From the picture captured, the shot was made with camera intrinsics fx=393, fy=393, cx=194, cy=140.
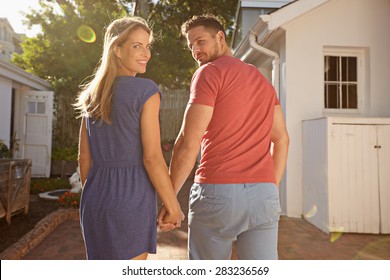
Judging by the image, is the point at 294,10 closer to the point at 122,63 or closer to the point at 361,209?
the point at 361,209

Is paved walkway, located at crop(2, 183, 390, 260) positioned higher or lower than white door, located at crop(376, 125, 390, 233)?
lower

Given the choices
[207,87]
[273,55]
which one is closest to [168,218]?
[207,87]

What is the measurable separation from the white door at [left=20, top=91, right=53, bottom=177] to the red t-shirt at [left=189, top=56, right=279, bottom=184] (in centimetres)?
964

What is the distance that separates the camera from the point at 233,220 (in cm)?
160

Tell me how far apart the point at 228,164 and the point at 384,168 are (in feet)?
13.9

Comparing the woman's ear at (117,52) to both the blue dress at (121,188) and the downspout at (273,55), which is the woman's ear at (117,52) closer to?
the blue dress at (121,188)

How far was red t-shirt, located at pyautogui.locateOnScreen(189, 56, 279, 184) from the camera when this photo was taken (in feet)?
5.27

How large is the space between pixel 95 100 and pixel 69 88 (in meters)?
11.0

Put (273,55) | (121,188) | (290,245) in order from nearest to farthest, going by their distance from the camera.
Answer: (121,188) < (290,245) < (273,55)

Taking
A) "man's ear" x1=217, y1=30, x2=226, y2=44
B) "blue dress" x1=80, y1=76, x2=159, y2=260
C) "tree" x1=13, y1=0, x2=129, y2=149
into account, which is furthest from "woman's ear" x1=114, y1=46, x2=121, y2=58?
"tree" x1=13, y1=0, x2=129, y2=149

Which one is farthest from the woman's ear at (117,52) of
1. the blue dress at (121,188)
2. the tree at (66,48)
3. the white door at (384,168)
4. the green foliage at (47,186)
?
the tree at (66,48)

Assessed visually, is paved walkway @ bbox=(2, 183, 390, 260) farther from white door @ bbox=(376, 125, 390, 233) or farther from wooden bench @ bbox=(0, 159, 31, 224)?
wooden bench @ bbox=(0, 159, 31, 224)

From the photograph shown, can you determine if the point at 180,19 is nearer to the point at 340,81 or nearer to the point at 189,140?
the point at 340,81
